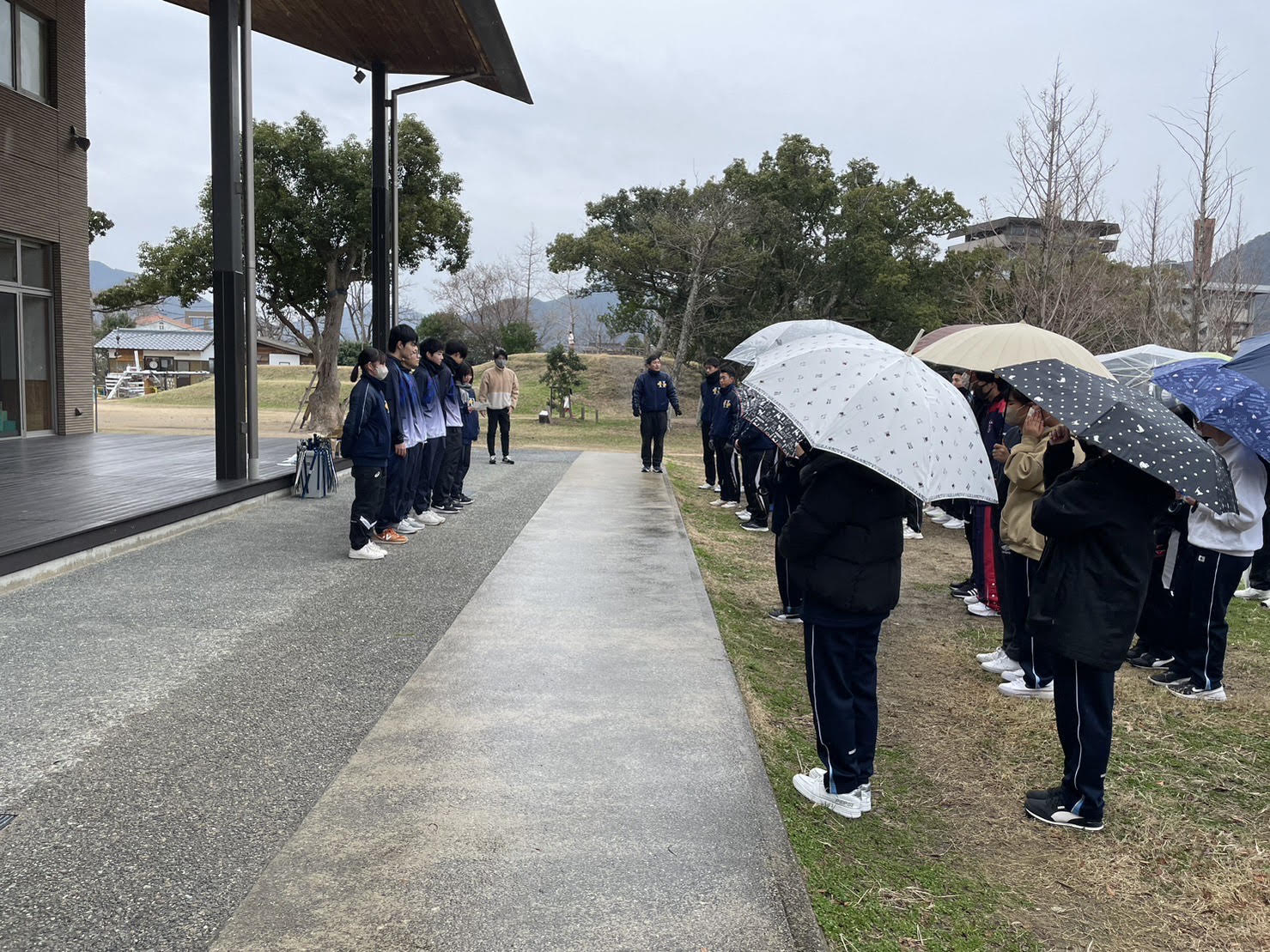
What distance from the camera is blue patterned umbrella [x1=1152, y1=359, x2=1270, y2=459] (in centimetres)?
454

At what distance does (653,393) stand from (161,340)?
66483 mm

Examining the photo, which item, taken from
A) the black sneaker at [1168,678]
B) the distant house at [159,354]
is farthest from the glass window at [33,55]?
the distant house at [159,354]

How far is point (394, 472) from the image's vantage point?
26.2 ft

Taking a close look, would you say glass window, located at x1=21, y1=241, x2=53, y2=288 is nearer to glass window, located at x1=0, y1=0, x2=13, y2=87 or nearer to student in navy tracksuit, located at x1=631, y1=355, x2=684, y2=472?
glass window, located at x1=0, y1=0, x2=13, y2=87

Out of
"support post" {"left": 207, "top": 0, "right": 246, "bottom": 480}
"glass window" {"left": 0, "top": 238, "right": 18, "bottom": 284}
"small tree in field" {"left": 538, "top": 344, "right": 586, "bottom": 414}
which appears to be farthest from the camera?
"small tree in field" {"left": 538, "top": 344, "right": 586, "bottom": 414}

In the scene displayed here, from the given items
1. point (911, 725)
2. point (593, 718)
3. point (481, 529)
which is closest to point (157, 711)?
point (593, 718)

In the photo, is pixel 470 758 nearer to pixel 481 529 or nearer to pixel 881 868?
pixel 881 868

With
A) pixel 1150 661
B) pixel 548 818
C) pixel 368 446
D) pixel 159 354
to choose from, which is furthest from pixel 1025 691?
pixel 159 354

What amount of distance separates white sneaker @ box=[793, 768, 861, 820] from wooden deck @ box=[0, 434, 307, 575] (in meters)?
5.04

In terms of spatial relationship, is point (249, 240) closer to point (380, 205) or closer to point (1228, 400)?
point (380, 205)

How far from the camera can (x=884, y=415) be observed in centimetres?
312

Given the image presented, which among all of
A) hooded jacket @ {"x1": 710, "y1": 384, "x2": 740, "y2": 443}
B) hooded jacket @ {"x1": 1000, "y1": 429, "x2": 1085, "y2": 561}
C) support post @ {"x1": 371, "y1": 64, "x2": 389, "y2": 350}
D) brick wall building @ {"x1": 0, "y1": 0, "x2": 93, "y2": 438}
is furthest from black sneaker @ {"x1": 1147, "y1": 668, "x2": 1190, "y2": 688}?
brick wall building @ {"x1": 0, "y1": 0, "x2": 93, "y2": 438}

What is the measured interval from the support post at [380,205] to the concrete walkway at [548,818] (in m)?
9.77

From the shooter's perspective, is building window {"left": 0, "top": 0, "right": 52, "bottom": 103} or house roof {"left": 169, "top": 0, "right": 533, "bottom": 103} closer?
house roof {"left": 169, "top": 0, "right": 533, "bottom": 103}
